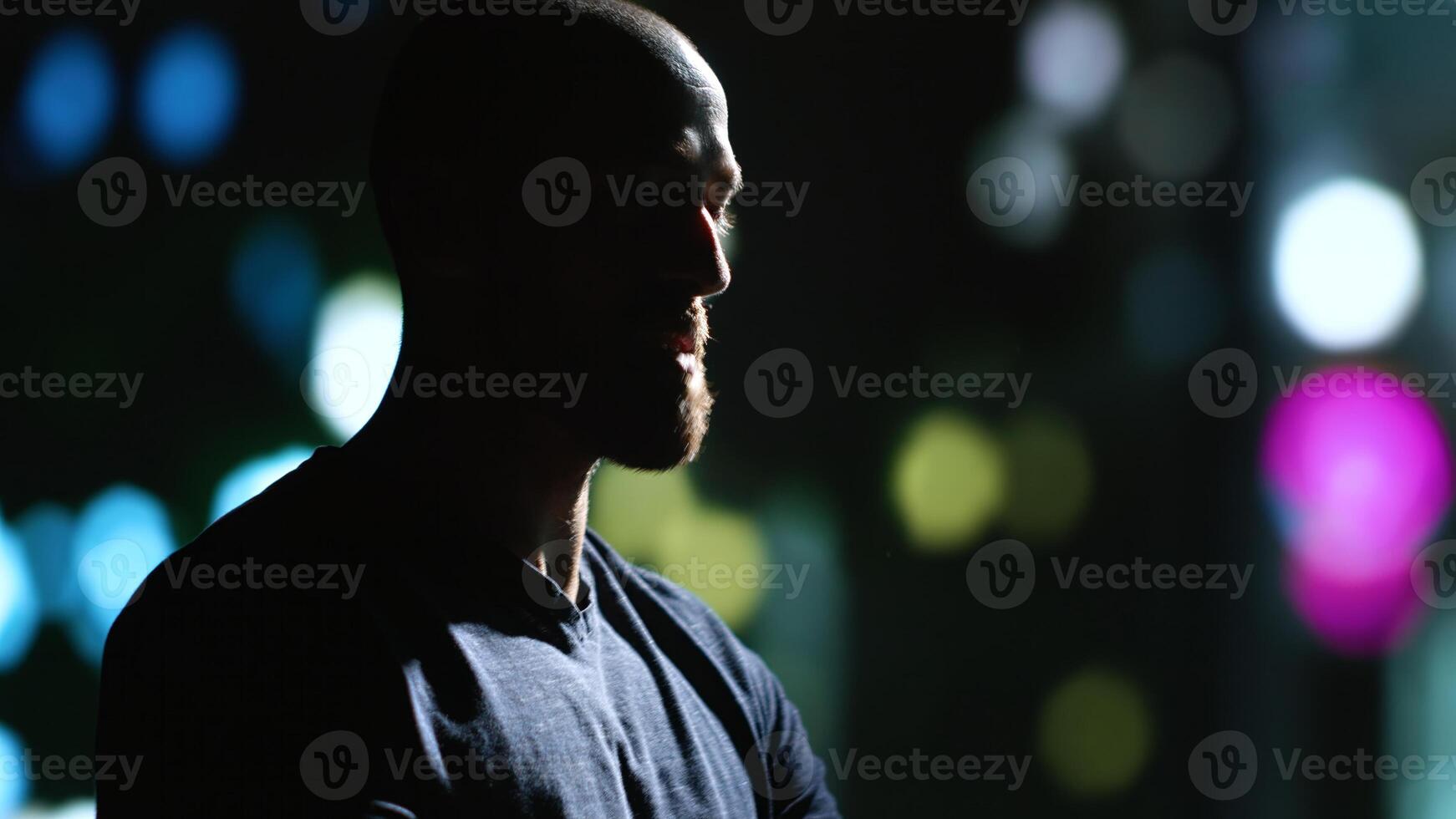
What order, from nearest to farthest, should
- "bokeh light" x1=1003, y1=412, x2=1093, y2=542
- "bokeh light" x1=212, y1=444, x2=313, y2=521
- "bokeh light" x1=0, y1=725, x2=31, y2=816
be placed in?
1. "bokeh light" x1=0, y1=725, x2=31, y2=816
2. "bokeh light" x1=212, y1=444, x2=313, y2=521
3. "bokeh light" x1=1003, y1=412, x2=1093, y2=542

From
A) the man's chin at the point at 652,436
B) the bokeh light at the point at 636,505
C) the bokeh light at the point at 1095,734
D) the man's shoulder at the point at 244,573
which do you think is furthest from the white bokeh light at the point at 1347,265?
the man's shoulder at the point at 244,573

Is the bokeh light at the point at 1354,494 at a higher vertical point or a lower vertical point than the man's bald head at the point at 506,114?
lower

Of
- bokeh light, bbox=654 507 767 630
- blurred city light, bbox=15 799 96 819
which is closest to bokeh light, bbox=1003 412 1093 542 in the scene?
bokeh light, bbox=654 507 767 630

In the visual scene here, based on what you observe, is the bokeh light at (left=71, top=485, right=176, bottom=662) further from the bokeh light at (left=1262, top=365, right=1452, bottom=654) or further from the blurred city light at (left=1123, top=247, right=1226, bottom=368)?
the bokeh light at (left=1262, top=365, right=1452, bottom=654)

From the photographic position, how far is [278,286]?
1379mm

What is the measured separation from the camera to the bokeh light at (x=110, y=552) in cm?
128

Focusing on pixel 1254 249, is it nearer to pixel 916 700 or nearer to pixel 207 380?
pixel 916 700

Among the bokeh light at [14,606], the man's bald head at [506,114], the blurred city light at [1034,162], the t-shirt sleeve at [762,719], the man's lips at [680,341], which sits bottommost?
the t-shirt sleeve at [762,719]

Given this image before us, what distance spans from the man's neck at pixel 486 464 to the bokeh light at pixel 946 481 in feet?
2.56

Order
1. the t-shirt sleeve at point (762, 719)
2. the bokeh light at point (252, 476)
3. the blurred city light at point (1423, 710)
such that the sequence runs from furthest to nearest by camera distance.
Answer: the blurred city light at point (1423, 710) < the bokeh light at point (252, 476) < the t-shirt sleeve at point (762, 719)

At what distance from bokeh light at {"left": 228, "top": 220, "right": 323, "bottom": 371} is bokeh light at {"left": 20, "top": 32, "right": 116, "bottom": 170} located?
0.74 ft

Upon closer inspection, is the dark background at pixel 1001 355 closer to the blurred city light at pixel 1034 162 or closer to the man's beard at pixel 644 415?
the blurred city light at pixel 1034 162

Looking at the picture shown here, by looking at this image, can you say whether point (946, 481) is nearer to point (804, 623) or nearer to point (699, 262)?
point (804, 623)

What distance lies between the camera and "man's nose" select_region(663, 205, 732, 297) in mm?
996
